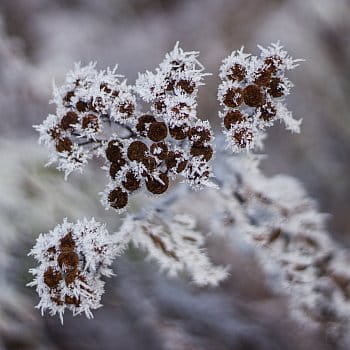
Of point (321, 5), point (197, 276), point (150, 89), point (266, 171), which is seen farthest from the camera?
point (321, 5)

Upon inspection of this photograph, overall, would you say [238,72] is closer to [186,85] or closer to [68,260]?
[186,85]

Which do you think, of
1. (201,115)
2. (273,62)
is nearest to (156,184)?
(273,62)

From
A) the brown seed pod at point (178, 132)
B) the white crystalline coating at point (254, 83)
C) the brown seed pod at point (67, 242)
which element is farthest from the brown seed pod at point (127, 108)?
the brown seed pod at point (67, 242)

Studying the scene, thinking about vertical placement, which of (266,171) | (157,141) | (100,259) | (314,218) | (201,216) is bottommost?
(100,259)

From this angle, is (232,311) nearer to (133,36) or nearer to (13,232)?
(13,232)

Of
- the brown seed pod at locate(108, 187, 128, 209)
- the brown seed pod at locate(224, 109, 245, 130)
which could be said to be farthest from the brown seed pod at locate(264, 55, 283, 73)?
the brown seed pod at locate(108, 187, 128, 209)

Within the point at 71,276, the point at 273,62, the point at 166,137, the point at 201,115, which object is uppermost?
the point at 201,115

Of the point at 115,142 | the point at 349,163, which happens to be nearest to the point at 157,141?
the point at 115,142
